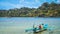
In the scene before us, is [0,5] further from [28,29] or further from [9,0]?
[28,29]

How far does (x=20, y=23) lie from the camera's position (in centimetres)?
116

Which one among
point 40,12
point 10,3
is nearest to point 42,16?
point 40,12

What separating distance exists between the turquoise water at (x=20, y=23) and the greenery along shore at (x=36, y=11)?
0.04m

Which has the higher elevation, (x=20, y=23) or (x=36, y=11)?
(x=36, y=11)

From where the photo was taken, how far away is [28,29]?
3.80ft

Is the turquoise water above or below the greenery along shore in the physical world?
below

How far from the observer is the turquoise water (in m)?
1.15

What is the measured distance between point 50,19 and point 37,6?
20 centimetres

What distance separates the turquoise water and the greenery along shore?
0.04 m

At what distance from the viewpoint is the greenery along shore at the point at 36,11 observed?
3.84 ft

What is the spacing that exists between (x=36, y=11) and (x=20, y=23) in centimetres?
22

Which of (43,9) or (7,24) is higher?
(43,9)

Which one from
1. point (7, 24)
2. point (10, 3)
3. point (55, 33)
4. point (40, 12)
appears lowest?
point (55, 33)

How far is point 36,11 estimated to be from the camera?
3.88 ft
